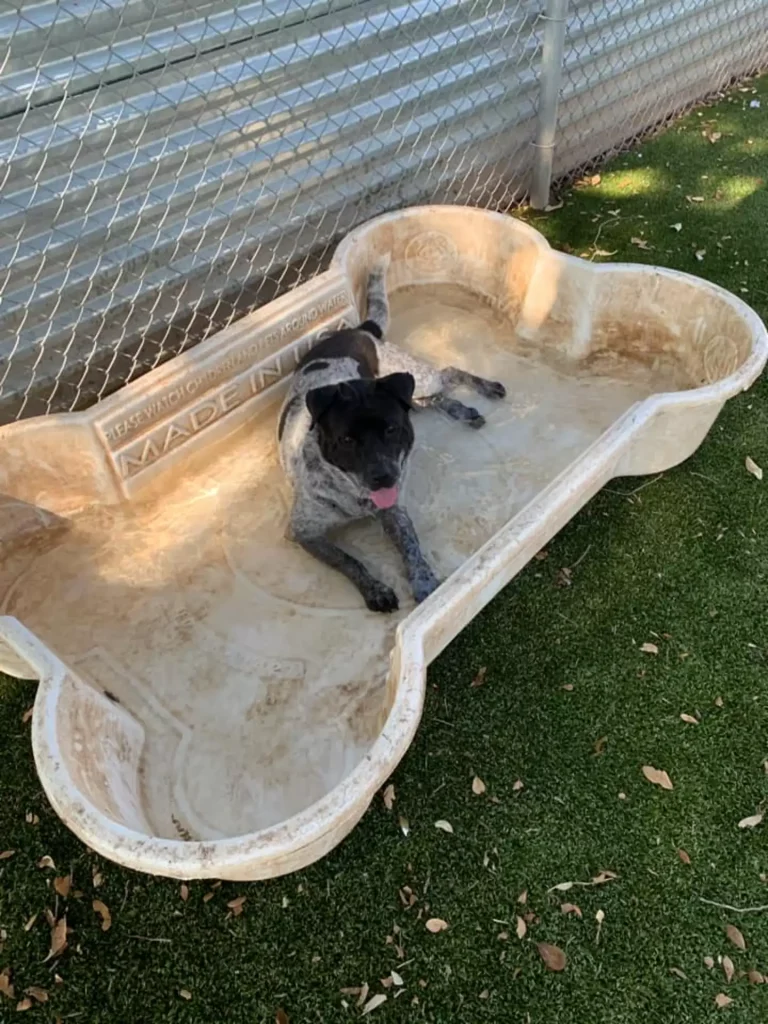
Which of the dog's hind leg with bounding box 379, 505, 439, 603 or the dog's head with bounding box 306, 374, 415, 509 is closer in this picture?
the dog's head with bounding box 306, 374, 415, 509

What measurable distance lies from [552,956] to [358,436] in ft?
6.45

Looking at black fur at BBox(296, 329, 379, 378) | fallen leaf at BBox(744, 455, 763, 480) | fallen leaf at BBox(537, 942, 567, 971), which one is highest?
black fur at BBox(296, 329, 379, 378)

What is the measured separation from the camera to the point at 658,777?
297 centimetres

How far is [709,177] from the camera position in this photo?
5957mm

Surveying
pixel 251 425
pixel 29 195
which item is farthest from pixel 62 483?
pixel 29 195

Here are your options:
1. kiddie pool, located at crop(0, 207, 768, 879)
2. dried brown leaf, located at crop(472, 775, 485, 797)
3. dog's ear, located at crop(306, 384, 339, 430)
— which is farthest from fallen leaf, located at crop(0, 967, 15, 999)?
dog's ear, located at crop(306, 384, 339, 430)

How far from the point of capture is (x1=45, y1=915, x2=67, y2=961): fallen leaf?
263 centimetres

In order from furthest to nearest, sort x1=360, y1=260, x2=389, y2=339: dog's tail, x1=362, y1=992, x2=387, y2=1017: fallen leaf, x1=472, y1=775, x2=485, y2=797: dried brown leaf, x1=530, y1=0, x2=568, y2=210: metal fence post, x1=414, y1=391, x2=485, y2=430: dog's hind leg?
x1=530, y1=0, x2=568, y2=210: metal fence post < x1=360, y1=260, x2=389, y2=339: dog's tail < x1=414, y1=391, x2=485, y2=430: dog's hind leg < x1=472, y1=775, x2=485, y2=797: dried brown leaf < x1=362, y1=992, x2=387, y2=1017: fallen leaf

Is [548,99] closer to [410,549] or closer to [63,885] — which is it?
[410,549]

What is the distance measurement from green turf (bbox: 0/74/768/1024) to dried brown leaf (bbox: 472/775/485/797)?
35 mm

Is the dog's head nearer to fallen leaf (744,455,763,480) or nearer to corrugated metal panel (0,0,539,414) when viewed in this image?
corrugated metal panel (0,0,539,414)

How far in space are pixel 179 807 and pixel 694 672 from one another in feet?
6.84

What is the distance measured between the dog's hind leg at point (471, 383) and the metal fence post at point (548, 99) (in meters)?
2.05

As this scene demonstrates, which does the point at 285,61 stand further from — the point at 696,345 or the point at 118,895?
the point at 118,895
